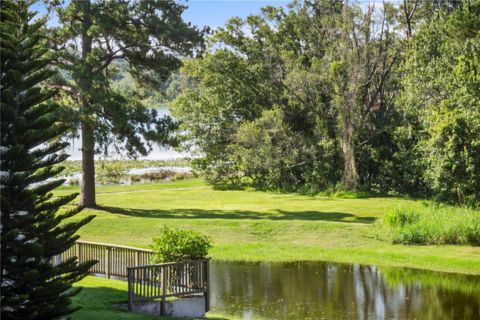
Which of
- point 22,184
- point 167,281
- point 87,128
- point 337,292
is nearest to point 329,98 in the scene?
point 87,128

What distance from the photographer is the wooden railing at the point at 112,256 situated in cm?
1944

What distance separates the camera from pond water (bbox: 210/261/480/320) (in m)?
18.6

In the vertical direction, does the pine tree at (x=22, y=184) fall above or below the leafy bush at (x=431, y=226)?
above

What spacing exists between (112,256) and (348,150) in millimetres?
23375

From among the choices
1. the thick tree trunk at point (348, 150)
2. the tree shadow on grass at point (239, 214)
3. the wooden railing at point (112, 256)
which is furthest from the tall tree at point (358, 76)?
the wooden railing at point (112, 256)

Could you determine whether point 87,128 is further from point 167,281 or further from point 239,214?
point 167,281

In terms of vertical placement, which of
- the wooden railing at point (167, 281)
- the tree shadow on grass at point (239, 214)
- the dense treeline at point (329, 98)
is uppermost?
the dense treeline at point (329, 98)

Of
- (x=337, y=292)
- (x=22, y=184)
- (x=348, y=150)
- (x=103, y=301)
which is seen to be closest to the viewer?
(x=22, y=184)

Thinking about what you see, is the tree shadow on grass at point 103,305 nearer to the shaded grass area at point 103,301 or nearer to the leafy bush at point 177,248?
the shaded grass area at point 103,301

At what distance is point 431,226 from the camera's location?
2750 centimetres

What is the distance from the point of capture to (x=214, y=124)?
47.8 m

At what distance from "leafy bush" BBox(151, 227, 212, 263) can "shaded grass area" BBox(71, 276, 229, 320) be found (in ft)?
4.34

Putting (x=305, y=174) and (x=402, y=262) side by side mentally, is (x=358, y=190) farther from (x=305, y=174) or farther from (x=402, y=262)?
(x=402, y=262)

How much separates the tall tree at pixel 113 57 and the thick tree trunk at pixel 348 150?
10.5m
